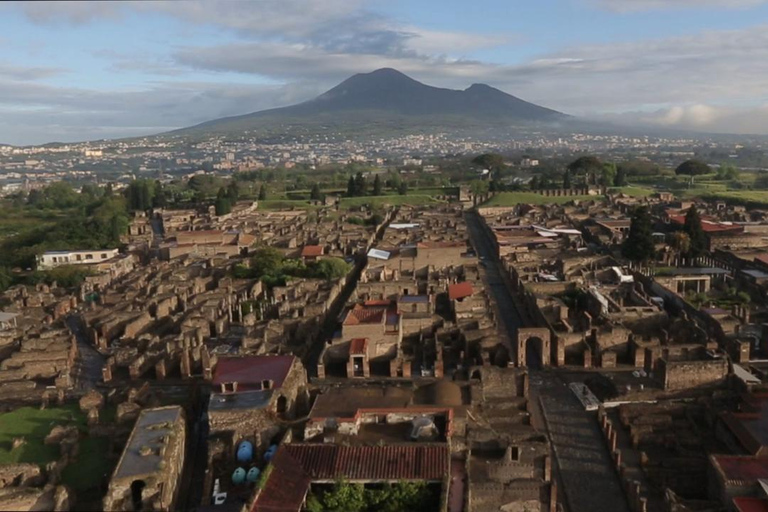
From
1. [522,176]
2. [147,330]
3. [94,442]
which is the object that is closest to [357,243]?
[147,330]

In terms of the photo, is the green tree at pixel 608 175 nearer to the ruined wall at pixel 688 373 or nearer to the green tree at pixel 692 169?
the green tree at pixel 692 169

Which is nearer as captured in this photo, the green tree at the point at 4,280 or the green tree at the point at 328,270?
the green tree at the point at 328,270

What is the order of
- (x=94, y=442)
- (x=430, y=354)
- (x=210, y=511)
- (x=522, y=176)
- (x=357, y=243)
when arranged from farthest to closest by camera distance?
(x=522, y=176) < (x=357, y=243) < (x=430, y=354) < (x=94, y=442) < (x=210, y=511)

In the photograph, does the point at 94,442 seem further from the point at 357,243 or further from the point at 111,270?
the point at 357,243

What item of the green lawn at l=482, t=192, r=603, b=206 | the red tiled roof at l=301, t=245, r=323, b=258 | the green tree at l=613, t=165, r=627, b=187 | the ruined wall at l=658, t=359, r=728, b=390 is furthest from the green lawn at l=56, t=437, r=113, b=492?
the green tree at l=613, t=165, r=627, b=187

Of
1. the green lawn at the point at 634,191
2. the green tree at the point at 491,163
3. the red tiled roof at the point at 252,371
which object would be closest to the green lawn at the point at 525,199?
the green lawn at the point at 634,191

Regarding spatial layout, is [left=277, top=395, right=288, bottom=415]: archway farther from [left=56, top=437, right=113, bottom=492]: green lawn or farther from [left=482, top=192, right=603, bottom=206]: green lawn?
[left=482, top=192, right=603, bottom=206]: green lawn

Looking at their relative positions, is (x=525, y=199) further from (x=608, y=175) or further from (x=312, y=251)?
(x=312, y=251)
